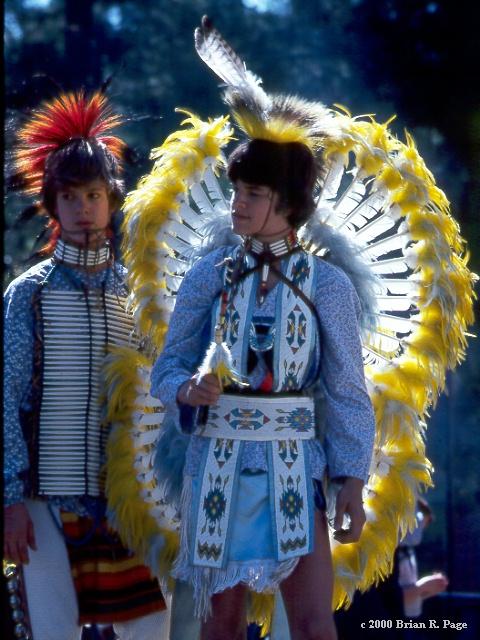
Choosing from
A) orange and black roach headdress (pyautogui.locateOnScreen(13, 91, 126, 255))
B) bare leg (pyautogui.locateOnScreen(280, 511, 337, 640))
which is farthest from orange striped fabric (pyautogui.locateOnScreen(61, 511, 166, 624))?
orange and black roach headdress (pyautogui.locateOnScreen(13, 91, 126, 255))

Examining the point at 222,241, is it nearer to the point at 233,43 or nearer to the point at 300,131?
the point at 300,131

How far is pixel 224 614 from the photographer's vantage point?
3.39 meters

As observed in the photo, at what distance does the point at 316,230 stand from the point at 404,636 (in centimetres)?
279

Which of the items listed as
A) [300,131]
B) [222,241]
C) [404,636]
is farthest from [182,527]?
[404,636]

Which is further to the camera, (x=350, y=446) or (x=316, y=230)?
(x=316, y=230)

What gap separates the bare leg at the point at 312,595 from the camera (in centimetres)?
328

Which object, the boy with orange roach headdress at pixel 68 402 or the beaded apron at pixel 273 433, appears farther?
the boy with orange roach headdress at pixel 68 402

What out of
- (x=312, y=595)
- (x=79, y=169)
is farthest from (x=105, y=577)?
(x=79, y=169)

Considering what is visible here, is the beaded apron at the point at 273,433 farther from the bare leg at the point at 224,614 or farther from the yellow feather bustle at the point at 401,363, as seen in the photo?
the yellow feather bustle at the point at 401,363

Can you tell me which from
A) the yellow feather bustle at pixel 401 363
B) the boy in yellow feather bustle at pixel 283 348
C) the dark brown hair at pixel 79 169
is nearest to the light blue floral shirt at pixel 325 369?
the boy in yellow feather bustle at pixel 283 348

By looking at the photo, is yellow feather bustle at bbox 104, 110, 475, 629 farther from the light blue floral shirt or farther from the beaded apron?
the beaded apron

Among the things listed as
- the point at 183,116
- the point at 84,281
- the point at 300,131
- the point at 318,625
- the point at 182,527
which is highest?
the point at 183,116

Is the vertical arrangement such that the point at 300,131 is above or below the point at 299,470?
above

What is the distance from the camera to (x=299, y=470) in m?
3.38
